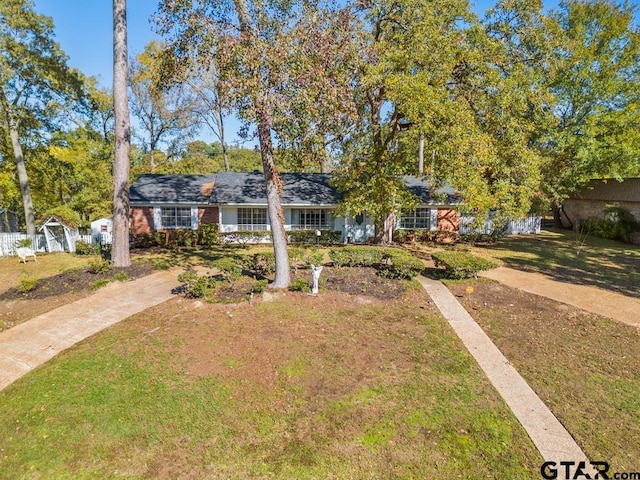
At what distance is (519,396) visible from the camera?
6.03 meters

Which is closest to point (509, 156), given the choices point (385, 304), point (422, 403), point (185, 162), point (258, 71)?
point (385, 304)

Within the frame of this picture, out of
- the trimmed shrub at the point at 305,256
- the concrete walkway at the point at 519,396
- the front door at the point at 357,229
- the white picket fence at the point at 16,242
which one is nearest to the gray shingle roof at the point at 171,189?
the white picket fence at the point at 16,242

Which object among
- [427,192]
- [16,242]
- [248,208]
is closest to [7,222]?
[16,242]

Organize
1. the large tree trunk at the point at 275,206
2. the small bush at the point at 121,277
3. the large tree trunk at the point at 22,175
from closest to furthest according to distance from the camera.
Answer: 1. the large tree trunk at the point at 275,206
2. the small bush at the point at 121,277
3. the large tree trunk at the point at 22,175

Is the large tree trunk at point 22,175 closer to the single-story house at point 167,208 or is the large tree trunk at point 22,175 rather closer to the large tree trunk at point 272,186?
the single-story house at point 167,208

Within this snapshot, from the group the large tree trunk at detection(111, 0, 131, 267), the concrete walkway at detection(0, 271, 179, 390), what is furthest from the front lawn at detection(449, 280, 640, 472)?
the large tree trunk at detection(111, 0, 131, 267)

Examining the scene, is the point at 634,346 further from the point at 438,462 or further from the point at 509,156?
the point at 509,156

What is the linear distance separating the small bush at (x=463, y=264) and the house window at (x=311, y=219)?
33.4 feet

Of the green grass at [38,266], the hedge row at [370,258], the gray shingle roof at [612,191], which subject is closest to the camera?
the hedge row at [370,258]

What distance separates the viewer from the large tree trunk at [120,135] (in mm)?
12758

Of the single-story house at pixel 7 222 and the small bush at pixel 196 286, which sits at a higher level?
the single-story house at pixel 7 222

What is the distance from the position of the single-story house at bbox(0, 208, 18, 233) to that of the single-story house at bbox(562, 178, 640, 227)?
1525 inches

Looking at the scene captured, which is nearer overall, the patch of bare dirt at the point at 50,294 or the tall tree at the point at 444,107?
the patch of bare dirt at the point at 50,294

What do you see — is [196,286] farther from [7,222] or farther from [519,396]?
[7,222]
